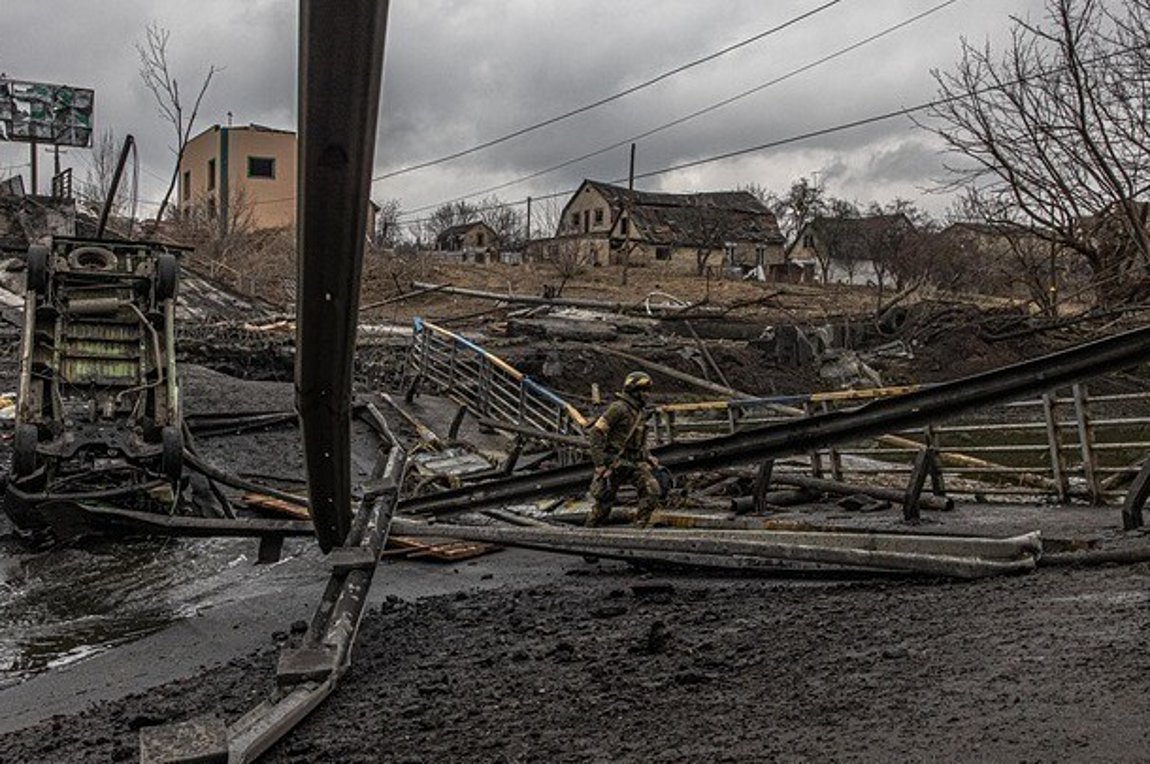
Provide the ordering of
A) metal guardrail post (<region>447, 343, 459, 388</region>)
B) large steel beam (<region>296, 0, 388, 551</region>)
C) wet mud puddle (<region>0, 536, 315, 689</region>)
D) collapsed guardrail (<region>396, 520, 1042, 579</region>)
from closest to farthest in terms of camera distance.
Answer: large steel beam (<region>296, 0, 388, 551</region>)
collapsed guardrail (<region>396, 520, 1042, 579</region>)
wet mud puddle (<region>0, 536, 315, 689</region>)
metal guardrail post (<region>447, 343, 459, 388</region>)

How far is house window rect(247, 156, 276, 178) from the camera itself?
58906 mm

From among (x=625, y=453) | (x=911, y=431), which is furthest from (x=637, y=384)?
(x=911, y=431)

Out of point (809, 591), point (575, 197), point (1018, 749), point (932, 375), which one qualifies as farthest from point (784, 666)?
point (575, 197)

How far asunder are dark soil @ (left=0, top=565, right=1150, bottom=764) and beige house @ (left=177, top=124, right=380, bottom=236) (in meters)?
52.7

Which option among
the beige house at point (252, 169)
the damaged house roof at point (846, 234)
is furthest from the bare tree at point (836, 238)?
the beige house at point (252, 169)

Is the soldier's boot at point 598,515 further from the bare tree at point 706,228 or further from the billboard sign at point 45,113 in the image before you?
the bare tree at point 706,228

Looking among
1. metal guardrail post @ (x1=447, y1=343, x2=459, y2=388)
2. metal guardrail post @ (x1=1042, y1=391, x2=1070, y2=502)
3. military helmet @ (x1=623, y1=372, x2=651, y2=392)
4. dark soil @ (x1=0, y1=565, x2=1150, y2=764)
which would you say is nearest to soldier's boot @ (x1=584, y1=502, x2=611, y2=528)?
military helmet @ (x1=623, y1=372, x2=651, y2=392)

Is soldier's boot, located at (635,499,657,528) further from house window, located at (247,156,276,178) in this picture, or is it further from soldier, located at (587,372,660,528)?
house window, located at (247,156,276,178)

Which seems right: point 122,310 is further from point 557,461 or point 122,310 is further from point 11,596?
point 557,461

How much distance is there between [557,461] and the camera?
14602mm

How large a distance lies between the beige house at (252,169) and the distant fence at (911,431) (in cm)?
3814

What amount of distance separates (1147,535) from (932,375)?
22.5 metres

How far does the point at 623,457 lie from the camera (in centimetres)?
1003

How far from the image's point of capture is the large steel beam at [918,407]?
17.3ft
